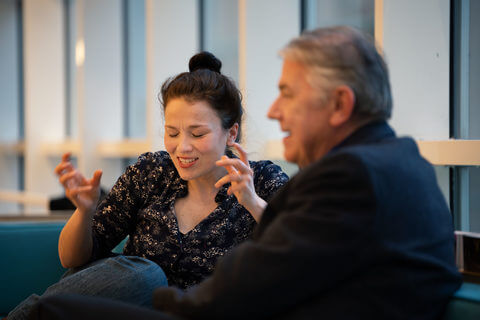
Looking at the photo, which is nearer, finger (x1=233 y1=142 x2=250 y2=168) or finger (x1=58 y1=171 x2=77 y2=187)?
finger (x1=58 y1=171 x2=77 y2=187)

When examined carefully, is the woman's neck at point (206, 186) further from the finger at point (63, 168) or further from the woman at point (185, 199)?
the finger at point (63, 168)

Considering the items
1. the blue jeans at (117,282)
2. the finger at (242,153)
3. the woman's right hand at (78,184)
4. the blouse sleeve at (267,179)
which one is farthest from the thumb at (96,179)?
the blouse sleeve at (267,179)

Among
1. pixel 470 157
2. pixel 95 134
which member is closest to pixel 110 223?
pixel 470 157

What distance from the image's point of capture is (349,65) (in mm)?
1228

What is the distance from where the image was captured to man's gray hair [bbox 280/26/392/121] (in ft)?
4.03

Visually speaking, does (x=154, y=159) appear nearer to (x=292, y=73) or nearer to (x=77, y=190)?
(x=77, y=190)

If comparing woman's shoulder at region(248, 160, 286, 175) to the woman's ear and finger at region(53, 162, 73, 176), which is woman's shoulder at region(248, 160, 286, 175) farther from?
finger at region(53, 162, 73, 176)

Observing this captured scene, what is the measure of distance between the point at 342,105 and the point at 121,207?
1.12 m

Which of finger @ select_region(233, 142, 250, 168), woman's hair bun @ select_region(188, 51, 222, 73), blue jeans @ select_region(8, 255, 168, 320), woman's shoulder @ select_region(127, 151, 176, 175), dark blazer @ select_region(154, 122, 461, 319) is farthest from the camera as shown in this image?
woman's hair bun @ select_region(188, 51, 222, 73)

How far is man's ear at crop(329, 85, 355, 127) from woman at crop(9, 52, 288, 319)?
1.86ft

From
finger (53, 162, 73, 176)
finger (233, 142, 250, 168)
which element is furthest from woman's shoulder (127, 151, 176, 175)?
finger (53, 162, 73, 176)

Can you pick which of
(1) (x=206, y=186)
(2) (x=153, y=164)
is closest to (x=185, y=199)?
(1) (x=206, y=186)

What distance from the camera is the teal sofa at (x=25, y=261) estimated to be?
2.29 m

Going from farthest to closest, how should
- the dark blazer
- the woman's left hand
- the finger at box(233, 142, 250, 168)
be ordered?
the finger at box(233, 142, 250, 168), the woman's left hand, the dark blazer
